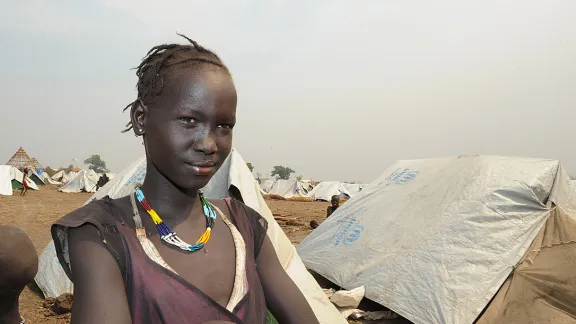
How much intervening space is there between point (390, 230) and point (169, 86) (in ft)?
11.9

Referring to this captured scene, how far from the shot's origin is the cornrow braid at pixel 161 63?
1.01m

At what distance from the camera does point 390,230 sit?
4188 millimetres

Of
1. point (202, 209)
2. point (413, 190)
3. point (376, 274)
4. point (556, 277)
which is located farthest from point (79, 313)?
point (413, 190)

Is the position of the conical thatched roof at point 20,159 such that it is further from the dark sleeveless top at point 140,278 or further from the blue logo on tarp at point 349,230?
the dark sleeveless top at point 140,278

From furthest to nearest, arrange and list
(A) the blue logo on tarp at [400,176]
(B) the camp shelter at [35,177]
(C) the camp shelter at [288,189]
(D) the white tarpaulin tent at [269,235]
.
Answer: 1. (C) the camp shelter at [288,189]
2. (B) the camp shelter at [35,177]
3. (A) the blue logo on tarp at [400,176]
4. (D) the white tarpaulin tent at [269,235]

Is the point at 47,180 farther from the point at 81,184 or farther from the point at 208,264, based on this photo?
the point at 208,264

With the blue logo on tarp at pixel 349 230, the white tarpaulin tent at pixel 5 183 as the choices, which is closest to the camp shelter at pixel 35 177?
the white tarpaulin tent at pixel 5 183

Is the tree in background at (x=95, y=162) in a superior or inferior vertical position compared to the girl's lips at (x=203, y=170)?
inferior

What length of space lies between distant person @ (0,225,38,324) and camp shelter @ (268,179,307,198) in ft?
76.6

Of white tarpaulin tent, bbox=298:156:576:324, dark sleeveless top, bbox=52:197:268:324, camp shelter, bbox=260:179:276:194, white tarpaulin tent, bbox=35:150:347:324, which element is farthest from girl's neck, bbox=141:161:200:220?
camp shelter, bbox=260:179:276:194

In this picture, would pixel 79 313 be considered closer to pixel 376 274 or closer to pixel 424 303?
pixel 424 303

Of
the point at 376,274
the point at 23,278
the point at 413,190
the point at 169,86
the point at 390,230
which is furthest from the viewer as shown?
the point at 413,190

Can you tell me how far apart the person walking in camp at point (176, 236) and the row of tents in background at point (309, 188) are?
2186cm

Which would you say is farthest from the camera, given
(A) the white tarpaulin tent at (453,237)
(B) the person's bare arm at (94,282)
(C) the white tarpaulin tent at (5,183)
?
(C) the white tarpaulin tent at (5,183)
